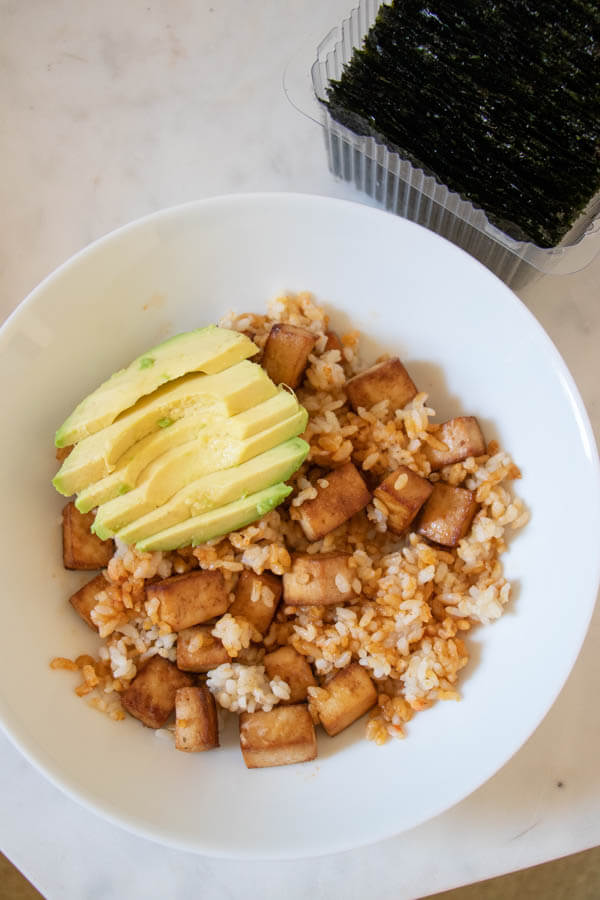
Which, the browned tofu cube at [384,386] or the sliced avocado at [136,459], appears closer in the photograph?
the sliced avocado at [136,459]

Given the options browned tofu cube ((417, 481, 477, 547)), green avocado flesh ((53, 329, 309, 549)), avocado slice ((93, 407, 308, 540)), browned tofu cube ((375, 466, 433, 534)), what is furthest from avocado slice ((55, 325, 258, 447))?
browned tofu cube ((417, 481, 477, 547))

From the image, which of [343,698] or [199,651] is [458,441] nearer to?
[343,698]

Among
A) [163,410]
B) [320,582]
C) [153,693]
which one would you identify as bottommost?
[153,693]

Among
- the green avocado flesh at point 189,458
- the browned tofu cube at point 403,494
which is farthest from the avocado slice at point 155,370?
the browned tofu cube at point 403,494

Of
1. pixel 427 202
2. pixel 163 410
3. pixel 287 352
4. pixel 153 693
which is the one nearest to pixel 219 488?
pixel 163 410

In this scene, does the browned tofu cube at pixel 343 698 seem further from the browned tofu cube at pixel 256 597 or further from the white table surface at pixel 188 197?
the white table surface at pixel 188 197

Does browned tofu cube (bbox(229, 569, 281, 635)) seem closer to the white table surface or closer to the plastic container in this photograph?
the white table surface

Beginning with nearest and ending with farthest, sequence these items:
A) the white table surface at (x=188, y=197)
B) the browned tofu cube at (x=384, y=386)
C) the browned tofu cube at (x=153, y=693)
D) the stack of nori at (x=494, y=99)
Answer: the stack of nori at (x=494, y=99) < the browned tofu cube at (x=153, y=693) < the browned tofu cube at (x=384, y=386) < the white table surface at (x=188, y=197)
